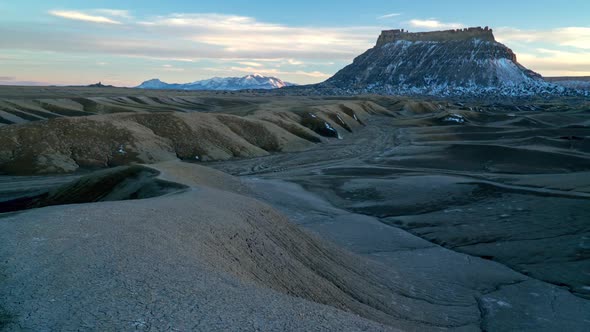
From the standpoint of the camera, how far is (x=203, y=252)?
10805 millimetres

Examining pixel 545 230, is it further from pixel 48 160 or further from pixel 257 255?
pixel 48 160

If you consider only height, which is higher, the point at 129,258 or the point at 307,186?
the point at 129,258

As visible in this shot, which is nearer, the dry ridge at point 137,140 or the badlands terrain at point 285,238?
the badlands terrain at point 285,238

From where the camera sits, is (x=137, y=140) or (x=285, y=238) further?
(x=137, y=140)

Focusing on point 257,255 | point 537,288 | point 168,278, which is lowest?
point 537,288

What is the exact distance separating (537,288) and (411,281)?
156 inches

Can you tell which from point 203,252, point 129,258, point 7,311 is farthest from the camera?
point 203,252

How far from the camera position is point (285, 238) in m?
15.0

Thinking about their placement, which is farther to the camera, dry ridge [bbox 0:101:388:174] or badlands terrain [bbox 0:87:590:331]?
dry ridge [bbox 0:101:388:174]

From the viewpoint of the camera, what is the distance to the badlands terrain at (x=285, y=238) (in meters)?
7.84

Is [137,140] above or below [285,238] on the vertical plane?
above

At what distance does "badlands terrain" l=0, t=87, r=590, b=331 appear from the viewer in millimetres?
7844

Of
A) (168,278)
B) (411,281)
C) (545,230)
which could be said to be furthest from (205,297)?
(545,230)

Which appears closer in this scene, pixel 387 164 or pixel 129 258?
pixel 129 258
